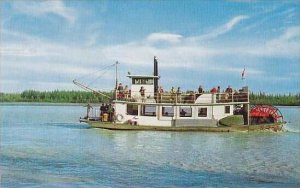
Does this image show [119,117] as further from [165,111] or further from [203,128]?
[203,128]

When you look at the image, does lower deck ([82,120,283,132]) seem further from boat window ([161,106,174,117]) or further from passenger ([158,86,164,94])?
passenger ([158,86,164,94])

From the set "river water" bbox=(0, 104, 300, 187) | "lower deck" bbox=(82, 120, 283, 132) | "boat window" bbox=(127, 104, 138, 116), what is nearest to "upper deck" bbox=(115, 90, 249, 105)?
"boat window" bbox=(127, 104, 138, 116)

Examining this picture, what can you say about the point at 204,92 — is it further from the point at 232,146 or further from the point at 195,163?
the point at 195,163

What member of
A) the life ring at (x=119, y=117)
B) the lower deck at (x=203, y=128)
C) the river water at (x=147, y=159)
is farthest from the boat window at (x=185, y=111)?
the life ring at (x=119, y=117)

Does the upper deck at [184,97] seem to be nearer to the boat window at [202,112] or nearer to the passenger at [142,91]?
the passenger at [142,91]

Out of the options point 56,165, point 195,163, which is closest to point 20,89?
point 56,165

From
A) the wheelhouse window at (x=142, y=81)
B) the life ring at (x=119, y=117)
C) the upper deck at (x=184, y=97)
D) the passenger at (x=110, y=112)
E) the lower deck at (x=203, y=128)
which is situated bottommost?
the lower deck at (x=203, y=128)

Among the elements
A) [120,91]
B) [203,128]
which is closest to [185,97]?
[203,128]
